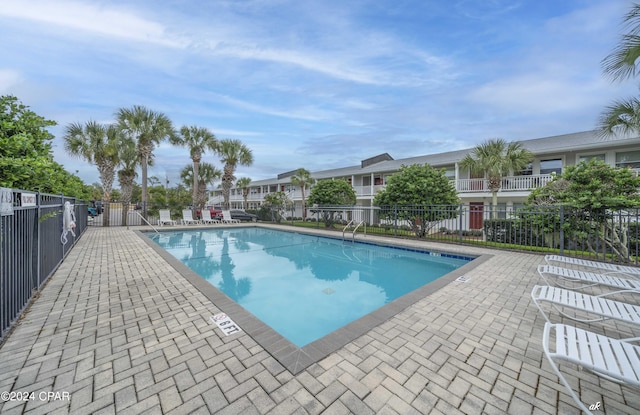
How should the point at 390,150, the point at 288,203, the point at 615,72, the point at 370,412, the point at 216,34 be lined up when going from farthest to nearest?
the point at 390,150 → the point at 288,203 → the point at 216,34 → the point at 615,72 → the point at 370,412

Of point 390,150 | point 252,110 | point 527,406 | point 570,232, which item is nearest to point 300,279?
point 527,406

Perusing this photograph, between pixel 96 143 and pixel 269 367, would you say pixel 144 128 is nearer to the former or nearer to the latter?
pixel 96 143

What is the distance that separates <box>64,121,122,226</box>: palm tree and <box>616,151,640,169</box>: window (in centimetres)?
2880

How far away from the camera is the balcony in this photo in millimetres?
15117

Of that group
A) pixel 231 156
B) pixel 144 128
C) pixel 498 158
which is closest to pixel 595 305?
pixel 498 158

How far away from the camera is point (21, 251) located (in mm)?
3551

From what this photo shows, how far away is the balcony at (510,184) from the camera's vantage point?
15.1 m

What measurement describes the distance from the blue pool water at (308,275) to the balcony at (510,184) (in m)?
10.4

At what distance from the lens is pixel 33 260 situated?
4168 millimetres

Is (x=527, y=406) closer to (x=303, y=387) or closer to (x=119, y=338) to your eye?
(x=303, y=387)

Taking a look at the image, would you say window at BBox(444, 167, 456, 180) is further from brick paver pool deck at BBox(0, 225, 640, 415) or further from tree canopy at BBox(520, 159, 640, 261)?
brick paver pool deck at BBox(0, 225, 640, 415)

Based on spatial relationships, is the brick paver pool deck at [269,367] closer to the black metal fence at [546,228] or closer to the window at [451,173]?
the black metal fence at [546,228]

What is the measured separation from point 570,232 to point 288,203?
20.2 meters

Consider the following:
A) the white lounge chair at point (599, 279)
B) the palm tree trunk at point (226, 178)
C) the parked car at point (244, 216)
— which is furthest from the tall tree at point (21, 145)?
the parked car at point (244, 216)
